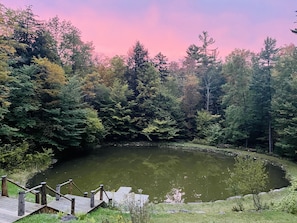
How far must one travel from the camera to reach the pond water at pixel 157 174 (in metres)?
13.1

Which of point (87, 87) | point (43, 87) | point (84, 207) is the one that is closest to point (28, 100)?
point (43, 87)

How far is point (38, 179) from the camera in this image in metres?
14.4

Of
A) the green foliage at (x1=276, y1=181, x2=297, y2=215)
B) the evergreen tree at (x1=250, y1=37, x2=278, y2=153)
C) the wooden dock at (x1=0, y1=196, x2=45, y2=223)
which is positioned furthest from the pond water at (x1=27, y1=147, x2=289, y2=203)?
the wooden dock at (x1=0, y1=196, x2=45, y2=223)

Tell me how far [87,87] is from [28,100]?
32.1 feet

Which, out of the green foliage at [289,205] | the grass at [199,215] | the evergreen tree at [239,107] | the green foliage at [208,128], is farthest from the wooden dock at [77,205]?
the green foliage at [208,128]

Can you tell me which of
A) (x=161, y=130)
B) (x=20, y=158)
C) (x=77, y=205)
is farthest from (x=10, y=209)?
(x=161, y=130)

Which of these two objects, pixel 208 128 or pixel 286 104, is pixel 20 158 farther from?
pixel 208 128

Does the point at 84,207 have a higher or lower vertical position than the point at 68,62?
lower

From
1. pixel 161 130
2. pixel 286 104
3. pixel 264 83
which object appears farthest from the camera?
pixel 161 130

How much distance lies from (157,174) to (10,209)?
34.9ft

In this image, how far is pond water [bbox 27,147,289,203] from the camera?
13.1 metres

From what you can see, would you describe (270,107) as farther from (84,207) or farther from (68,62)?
(68,62)

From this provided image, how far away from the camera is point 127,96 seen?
3042 centimetres

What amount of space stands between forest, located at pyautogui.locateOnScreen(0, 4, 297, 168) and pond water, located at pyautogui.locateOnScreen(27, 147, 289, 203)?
2.06 metres
